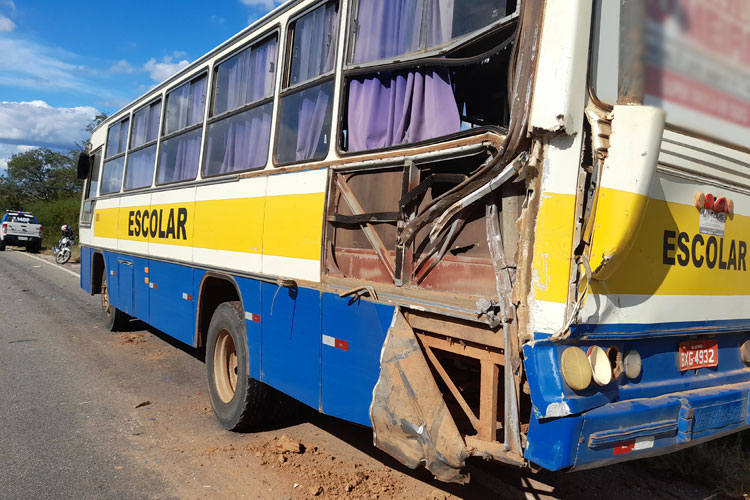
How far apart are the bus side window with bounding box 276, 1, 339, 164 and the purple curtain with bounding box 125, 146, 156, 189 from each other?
3461 mm

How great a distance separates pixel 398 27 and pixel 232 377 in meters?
3.55

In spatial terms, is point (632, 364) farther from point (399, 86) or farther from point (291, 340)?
point (291, 340)

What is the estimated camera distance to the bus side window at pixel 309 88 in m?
3.90

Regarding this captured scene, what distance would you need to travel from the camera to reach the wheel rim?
5.29 m

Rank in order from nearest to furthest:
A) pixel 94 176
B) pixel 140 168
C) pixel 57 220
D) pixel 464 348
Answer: pixel 464 348 < pixel 140 168 < pixel 94 176 < pixel 57 220

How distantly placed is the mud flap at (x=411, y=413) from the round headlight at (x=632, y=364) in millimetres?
869

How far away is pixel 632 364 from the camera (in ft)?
8.86

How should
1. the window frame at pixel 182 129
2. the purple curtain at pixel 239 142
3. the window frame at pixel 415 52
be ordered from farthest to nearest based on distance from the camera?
the window frame at pixel 182 129 → the purple curtain at pixel 239 142 → the window frame at pixel 415 52

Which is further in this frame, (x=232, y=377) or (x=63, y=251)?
(x=63, y=251)

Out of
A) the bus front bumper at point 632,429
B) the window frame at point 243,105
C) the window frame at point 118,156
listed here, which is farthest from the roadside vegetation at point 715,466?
the window frame at point 118,156

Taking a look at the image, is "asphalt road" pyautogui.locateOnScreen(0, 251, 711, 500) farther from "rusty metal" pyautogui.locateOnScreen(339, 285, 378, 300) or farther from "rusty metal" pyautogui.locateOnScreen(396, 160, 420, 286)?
"rusty metal" pyautogui.locateOnScreen(396, 160, 420, 286)

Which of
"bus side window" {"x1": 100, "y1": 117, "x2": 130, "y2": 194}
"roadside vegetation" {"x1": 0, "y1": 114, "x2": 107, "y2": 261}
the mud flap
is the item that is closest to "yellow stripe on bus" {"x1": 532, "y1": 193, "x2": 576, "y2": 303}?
the mud flap

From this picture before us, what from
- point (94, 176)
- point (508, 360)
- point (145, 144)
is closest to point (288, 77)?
point (508, 360)

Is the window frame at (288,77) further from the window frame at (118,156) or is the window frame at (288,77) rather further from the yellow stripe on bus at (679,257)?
the window frame at (118,156)
